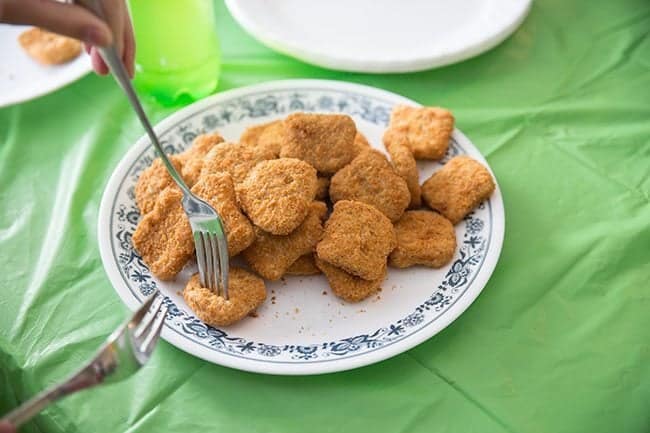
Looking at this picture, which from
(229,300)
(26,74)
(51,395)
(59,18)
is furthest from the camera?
(26,74)

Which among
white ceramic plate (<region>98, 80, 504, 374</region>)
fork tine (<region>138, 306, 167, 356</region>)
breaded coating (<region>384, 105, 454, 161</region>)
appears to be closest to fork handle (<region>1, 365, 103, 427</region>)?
fork tine (<region>138, 306, 167, 356</region>)

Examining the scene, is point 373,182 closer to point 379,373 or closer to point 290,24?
point 379,373

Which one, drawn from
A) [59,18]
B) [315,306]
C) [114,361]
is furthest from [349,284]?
[59,18]

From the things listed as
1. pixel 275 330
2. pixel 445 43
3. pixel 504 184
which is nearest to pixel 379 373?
pixel 275 330

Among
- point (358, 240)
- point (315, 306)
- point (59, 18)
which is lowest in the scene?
point (315, 306)

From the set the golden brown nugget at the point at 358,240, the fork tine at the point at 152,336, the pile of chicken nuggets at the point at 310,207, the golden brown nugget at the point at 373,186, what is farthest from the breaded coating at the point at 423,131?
the fork tine at the point at 152,336

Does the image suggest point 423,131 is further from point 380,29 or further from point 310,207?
point 380,29

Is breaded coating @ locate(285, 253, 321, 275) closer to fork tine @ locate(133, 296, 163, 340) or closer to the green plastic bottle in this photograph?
fork tine @ locate(133, 296, 163, 340)
